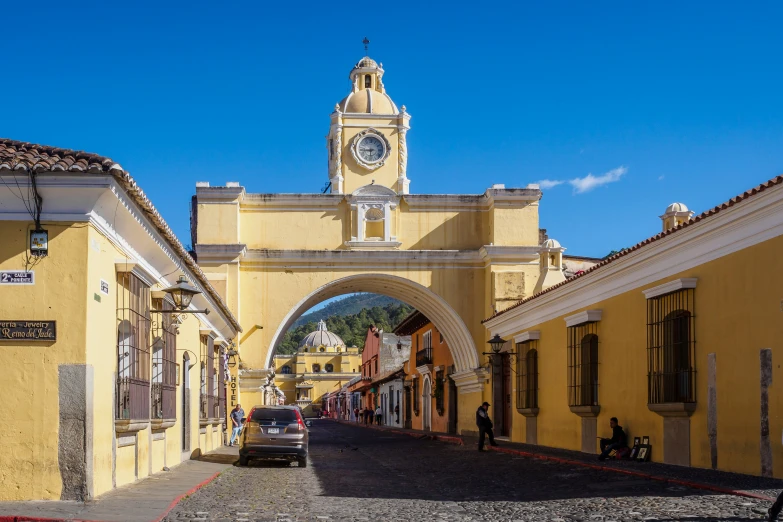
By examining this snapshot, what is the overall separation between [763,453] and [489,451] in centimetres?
1021

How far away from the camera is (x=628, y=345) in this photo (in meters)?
16.8

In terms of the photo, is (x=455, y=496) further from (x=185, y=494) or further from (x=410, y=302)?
(x=410, y=302)

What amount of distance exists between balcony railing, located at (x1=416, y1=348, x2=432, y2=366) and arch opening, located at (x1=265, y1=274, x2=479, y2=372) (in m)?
8.24

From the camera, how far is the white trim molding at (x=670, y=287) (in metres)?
14.1

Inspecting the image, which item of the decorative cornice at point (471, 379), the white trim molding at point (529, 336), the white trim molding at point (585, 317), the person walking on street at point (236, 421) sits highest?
the white trim molding at point (585, 317)

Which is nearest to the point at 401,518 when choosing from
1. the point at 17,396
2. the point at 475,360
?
the point at 17,396

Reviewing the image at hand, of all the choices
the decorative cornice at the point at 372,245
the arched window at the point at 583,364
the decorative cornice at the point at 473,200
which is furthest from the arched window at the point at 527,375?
the decorative cornice at the point at 372,245

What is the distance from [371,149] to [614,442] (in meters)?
16.3

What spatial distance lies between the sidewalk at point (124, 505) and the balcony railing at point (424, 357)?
2610cm

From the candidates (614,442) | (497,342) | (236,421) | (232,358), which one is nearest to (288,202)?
(232,358)

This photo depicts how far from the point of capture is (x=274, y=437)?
17.6 metres

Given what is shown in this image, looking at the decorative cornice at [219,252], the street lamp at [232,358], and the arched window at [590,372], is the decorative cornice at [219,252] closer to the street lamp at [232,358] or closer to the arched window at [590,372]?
the street lamp at [232,358]

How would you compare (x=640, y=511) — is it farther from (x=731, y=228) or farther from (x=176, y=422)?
(x=176, y=422)

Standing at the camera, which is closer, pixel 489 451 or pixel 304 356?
pixel 489 451
